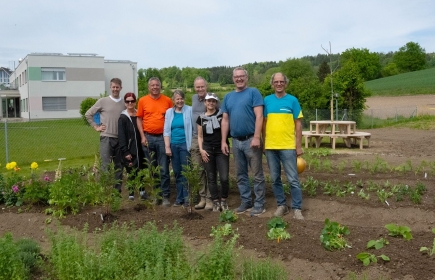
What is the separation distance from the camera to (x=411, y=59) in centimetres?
9619

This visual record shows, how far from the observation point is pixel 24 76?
45.7 m

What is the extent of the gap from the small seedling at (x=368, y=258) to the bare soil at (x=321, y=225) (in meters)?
0.04

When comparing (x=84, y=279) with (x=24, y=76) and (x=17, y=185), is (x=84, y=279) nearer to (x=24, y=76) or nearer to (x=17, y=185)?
→ (x=17, y=185)

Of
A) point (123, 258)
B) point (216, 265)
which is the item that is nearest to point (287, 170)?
point (216, 265)

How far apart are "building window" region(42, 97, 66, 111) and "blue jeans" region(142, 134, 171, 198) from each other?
39.3 m

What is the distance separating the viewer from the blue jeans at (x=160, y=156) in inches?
256

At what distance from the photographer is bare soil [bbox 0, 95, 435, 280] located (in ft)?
13.3

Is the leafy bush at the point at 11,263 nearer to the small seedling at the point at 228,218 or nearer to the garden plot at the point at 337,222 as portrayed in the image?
the garden plot at the point at 337,222

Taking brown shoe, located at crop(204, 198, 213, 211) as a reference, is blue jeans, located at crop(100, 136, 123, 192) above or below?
above

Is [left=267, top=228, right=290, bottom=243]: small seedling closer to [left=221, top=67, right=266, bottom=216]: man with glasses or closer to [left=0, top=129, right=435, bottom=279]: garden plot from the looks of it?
[left=0, top=129, right=435, bottom=279]: garden plot

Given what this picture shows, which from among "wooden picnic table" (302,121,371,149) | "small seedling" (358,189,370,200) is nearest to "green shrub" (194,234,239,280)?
"small seedling" (358,189,370,200)

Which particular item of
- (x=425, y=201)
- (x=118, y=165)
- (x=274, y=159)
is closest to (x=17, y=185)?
(x=118, y=165)

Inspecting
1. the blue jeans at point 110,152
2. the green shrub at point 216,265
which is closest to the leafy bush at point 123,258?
the green shrub at point 216,265

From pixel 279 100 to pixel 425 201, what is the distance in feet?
8.50
